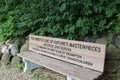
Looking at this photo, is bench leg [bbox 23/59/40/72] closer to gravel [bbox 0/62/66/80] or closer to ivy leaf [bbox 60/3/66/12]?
gravel [bbox 0/62/66/80]

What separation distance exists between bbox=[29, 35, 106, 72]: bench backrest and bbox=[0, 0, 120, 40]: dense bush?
30 cm

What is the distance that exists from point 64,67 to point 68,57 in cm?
26

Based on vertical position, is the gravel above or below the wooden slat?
below

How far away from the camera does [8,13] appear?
5.71 meters

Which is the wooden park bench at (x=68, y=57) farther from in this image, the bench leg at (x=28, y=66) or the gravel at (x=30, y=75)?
the gravel at (x=30, y=75)

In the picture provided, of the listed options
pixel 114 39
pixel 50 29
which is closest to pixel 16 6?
pixel 50 29

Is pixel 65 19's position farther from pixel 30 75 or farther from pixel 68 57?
pixel 30 75

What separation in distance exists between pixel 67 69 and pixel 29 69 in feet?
4.13

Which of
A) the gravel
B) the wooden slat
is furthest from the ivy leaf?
the gravel

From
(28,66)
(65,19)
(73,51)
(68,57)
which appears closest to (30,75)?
(28,66)

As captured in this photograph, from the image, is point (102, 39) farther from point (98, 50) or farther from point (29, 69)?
point (29, 69)

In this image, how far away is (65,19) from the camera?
3805 millimetres

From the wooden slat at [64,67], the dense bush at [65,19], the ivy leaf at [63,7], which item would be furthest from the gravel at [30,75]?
the ivy leaf at [63,7]

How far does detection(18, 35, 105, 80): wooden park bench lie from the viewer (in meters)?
2.79
